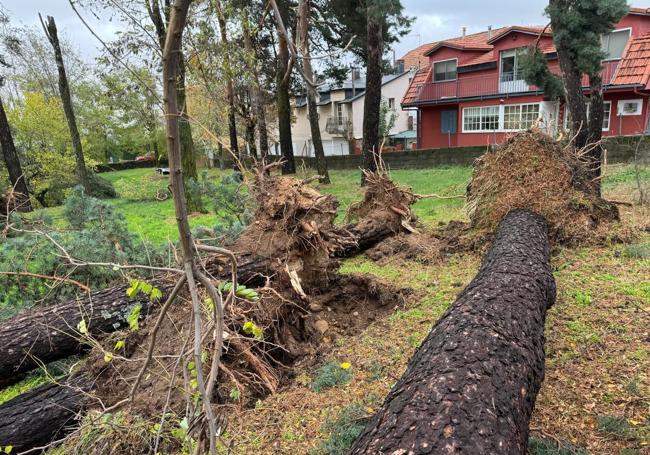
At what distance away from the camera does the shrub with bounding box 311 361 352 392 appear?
3109 mm

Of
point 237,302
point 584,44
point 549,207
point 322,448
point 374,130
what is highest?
point 584,44

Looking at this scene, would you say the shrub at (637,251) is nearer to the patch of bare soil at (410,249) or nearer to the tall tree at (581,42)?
the patch of bare soil at (410,249)

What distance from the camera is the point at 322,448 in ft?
8.05

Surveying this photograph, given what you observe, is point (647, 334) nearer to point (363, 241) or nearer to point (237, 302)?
point (237, 302)

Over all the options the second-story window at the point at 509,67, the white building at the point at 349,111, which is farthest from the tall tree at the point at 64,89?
the white building at the point at 349,111

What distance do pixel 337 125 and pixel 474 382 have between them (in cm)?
3273

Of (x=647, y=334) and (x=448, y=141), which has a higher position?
(x=448, y=141)

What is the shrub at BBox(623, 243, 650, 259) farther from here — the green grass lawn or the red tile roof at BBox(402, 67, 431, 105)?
the red tile roof at BBox(402, 67, 431, 105)

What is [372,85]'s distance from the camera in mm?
12070

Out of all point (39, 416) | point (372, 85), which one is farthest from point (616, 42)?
point (39, 416)

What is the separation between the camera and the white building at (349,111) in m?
31.8

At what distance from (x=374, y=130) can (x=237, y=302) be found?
1008 cm

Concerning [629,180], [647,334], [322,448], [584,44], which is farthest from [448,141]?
[322,448]

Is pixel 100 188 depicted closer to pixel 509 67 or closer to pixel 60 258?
pixel 60 258
